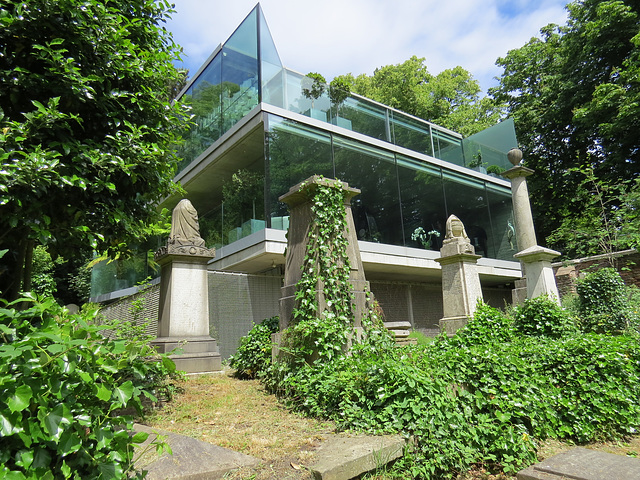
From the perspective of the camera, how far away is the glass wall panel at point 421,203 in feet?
48.5

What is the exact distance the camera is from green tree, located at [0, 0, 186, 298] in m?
3.52

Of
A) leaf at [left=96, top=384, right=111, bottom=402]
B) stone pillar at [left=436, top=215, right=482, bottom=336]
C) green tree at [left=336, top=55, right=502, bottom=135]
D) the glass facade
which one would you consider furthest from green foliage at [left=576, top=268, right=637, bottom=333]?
green tree at [left=336, top=55, right=502, bottom=135]

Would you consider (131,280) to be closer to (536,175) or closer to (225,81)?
(225,81)

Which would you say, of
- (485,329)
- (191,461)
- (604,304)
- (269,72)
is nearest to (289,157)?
(269,72)

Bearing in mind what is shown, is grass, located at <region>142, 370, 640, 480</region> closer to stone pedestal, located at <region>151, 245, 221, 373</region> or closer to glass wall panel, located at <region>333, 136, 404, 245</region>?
stone pedestal, located at <region>151, 245, 221, 373</region>

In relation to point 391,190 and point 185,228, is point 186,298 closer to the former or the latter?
point 185,228

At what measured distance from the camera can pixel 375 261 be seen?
43.6 ft

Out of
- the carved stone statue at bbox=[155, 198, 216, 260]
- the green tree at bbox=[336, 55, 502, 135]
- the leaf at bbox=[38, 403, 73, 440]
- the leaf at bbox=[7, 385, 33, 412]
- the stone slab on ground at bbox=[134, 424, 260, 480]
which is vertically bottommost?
the stone slab on ground at bbox=[134, 424, 260, 480]

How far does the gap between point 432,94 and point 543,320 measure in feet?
85.7

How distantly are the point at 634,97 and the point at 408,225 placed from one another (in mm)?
11849

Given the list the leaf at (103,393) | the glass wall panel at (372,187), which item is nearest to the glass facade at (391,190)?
the glass wall panel at (372,187)

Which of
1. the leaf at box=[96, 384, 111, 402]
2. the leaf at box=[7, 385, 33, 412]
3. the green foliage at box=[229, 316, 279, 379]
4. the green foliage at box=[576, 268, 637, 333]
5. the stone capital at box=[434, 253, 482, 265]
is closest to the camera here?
the leaf at box=[7, 385, 33, 412]

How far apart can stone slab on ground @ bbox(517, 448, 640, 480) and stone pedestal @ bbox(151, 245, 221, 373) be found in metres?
5.15

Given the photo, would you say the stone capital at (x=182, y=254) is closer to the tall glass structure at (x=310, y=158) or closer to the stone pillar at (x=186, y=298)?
the stone pillar at (x=186, y=298)
